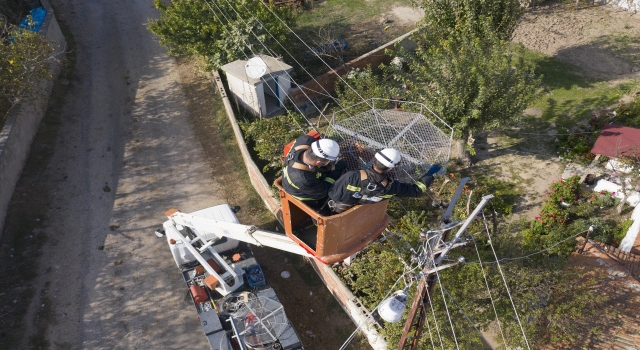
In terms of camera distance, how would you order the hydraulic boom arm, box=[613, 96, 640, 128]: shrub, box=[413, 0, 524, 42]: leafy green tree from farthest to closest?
box=[613, 96, 640, 128]: shrub < box=[413, 0, 524, 42]: leafy green tree < the hydraulic boom arm

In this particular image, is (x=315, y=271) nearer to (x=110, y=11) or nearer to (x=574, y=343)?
(x=574, y=343)

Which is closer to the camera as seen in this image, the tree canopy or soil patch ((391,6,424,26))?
the tree canopy

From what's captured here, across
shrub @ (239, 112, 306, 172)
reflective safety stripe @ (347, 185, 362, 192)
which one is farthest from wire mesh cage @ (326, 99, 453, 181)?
shrub @ (239, 112, 306, 172)

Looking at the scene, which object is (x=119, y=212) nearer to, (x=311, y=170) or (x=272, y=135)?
(x=272, y=135)

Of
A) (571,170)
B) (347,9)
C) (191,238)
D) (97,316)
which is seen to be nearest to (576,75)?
(571,170)

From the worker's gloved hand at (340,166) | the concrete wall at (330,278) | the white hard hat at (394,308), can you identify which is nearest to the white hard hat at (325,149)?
the worker's gloved hand at (340,166)

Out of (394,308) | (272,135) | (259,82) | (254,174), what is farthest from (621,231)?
(259,82)

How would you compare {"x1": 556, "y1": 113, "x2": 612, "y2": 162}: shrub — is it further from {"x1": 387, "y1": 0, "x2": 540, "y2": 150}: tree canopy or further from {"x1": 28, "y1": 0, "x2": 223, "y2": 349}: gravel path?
{"x1": 28, "y1": 0, "x2": 223, "y2": 349}: gravel path
